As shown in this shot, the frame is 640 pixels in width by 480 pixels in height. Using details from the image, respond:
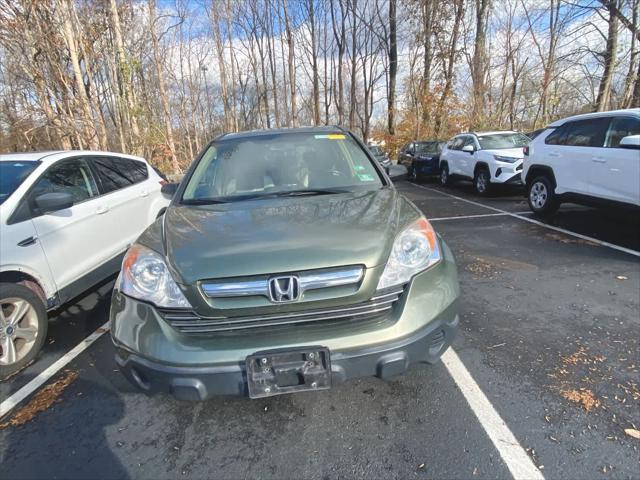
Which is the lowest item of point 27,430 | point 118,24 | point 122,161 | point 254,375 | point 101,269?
point 27,430

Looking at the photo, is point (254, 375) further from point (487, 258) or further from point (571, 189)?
point (571, 189)

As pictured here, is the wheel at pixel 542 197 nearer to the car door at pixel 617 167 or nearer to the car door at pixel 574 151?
the car door at pixel 574 151

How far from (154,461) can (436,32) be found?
24.0 metres

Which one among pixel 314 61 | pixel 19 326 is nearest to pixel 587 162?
pixel 19 326

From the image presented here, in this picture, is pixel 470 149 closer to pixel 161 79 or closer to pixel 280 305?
pixel 280 305

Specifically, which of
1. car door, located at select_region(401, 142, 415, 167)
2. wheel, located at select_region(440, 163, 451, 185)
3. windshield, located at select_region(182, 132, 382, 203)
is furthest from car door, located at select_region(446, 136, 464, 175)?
windshield, located at select_region(182, 132, 382, 203)

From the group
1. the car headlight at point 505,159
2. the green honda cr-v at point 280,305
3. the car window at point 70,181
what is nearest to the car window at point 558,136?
the car headlight at point 505,159

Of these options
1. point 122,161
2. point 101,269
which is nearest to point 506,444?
point 101,269

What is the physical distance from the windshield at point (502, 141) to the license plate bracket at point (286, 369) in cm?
963

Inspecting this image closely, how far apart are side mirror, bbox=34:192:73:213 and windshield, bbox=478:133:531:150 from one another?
9.57 meters

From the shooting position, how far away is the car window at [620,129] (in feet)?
16.0

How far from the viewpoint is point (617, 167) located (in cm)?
498

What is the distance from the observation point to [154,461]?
1922 mm

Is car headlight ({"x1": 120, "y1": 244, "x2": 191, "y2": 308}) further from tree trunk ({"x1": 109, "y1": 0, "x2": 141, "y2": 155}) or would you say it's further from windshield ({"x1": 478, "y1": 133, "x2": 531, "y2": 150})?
tree trunk ({"x1": 109, "y1": 0, "x2": 141, "y2": 155})
